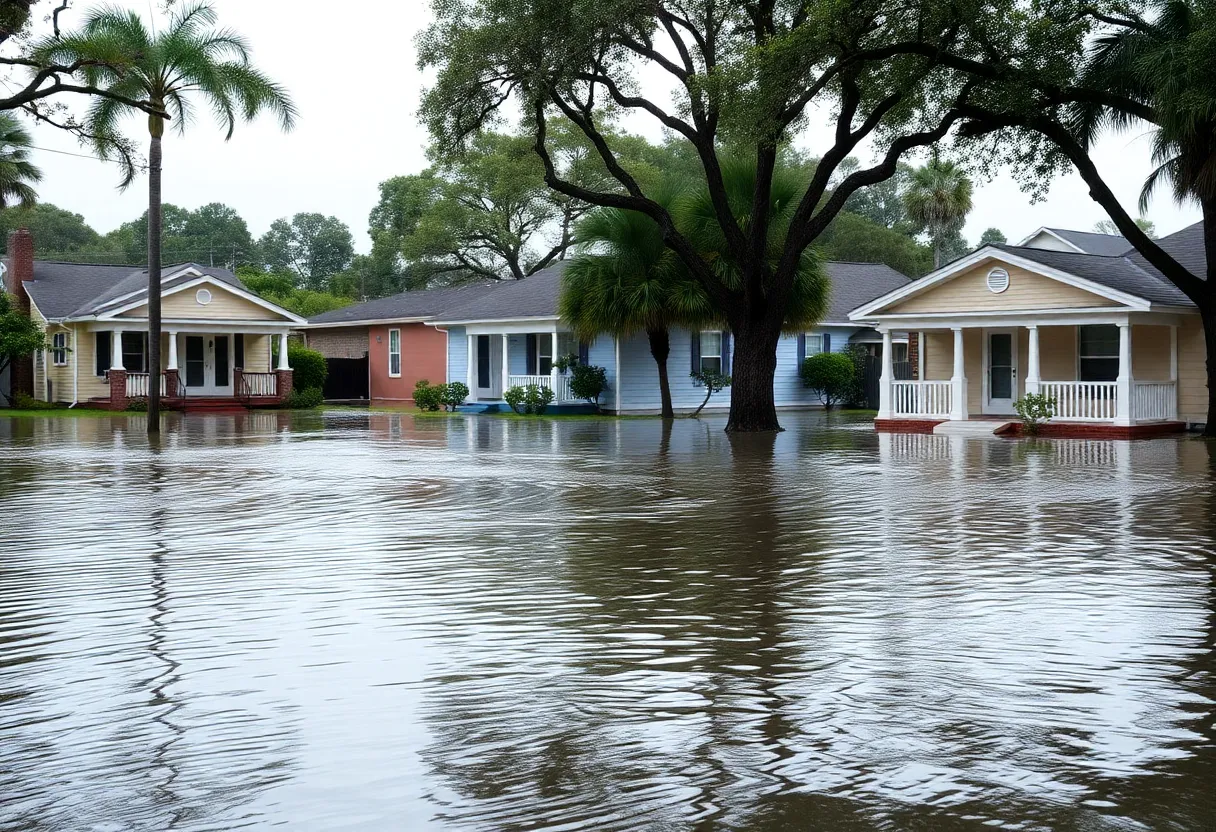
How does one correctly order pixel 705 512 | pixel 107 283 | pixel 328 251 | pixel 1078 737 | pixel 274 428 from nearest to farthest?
pixel 1078 737 < pixel 705 512 < pixel 274 428 < pixel 107 283 < pixel 328 251

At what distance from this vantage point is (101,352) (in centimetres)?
4622

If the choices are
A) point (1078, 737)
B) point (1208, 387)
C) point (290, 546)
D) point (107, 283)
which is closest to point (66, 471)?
point (290, 546)

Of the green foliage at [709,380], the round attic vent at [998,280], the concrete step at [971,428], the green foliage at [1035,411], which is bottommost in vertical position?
the concrete step at [971,428]

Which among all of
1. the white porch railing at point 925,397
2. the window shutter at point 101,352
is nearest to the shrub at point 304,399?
the window shutter at point 101,352

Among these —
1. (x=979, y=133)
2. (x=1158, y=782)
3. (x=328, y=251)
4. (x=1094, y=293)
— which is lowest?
(x=1158, y=782)

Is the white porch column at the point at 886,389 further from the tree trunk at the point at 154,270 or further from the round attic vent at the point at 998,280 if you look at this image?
the tree trunk at the point at 154,270

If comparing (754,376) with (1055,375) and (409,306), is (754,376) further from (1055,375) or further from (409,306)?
(409,306)

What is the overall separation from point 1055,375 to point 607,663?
27.9m

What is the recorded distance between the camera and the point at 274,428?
3334 centimetres

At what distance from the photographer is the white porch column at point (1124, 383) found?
28844 mm

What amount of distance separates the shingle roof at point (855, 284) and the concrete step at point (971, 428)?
14.5m

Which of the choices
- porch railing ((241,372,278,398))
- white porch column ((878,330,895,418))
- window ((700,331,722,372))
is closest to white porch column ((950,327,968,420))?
white porch column ((878,330,895,418))

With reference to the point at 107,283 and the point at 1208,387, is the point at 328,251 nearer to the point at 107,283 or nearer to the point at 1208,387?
the point at 107,283

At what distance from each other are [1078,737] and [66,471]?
1656 centimetres
